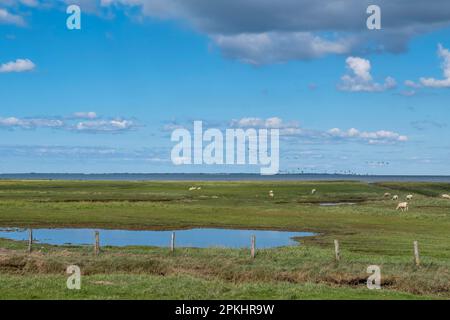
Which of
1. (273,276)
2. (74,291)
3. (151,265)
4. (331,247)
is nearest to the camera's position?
(74,291)

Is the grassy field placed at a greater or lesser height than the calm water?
greater

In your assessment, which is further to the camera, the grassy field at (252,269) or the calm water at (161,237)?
the calm water at (161,237)

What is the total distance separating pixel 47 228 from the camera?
6166cm

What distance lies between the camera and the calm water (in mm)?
52031

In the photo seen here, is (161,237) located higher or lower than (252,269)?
lower

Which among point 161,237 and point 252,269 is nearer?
point 252,269

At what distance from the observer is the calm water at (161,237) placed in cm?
5203

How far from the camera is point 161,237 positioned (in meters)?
56.7

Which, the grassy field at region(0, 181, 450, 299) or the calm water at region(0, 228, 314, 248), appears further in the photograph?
the calm water at region(0, 228, 314, 248)

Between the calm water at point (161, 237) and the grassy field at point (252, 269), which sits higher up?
the grassy field at point (252, 269)
